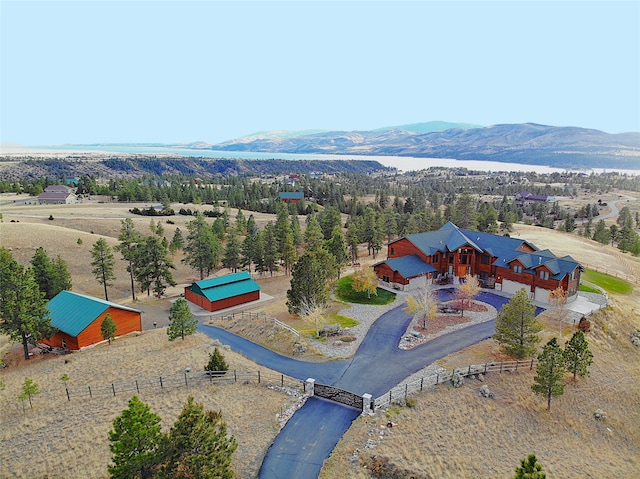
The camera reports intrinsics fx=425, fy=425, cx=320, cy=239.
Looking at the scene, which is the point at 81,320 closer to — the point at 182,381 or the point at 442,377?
the point at 182,381

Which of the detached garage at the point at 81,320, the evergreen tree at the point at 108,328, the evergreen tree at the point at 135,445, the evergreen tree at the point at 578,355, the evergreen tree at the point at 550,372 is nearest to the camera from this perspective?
the evergreen tree at the point at 135,445

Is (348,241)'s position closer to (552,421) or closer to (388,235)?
(388,235)

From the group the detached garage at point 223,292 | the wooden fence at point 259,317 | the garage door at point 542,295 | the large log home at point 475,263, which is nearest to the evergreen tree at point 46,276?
the detached garage at point 223,292

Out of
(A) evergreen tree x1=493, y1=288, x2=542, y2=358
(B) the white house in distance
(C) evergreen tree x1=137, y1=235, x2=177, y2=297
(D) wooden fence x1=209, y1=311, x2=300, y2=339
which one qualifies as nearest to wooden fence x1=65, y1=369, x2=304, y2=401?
(D) wooden fence x1=209, y1=311, x2=300, y2=339

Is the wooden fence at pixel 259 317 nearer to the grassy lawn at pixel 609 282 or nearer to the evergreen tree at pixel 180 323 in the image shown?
the evergreen tree at pixel 180 323

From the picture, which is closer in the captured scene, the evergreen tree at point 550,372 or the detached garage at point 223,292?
the evergreen tree at point 550,372

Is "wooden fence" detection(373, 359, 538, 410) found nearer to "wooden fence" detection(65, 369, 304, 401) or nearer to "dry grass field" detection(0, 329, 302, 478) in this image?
"wooden fence" detection(65, 369, 304, 401)
